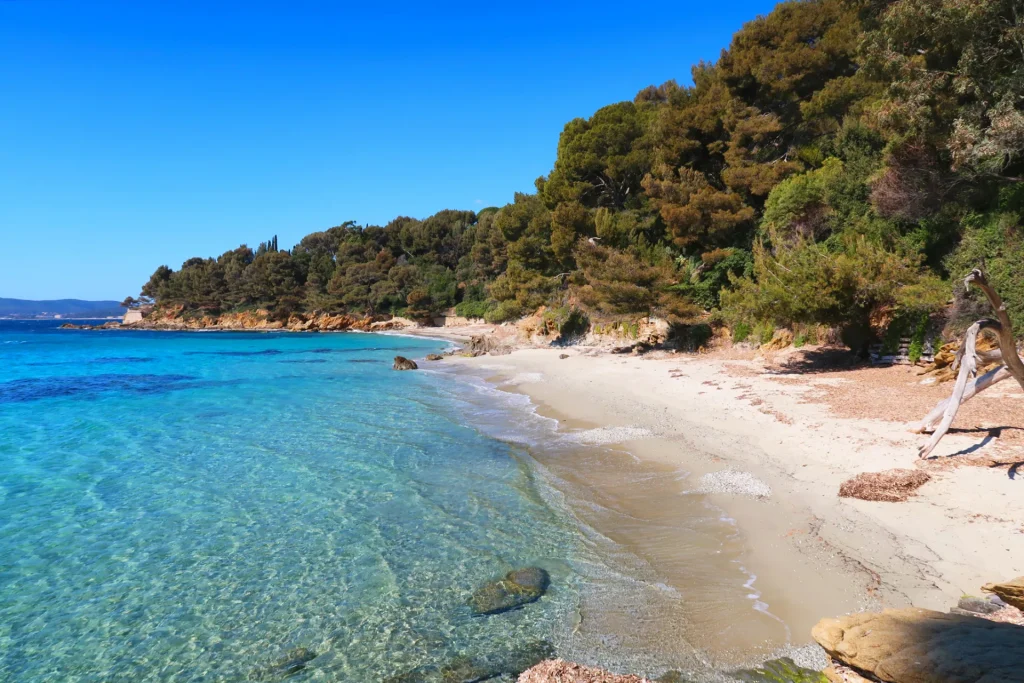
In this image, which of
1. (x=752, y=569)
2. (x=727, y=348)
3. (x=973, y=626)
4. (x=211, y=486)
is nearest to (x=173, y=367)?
(x=211, y=486)

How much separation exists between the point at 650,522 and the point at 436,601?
10.0 ft

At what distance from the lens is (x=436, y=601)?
18.6 ft

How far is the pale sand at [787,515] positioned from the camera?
16.5ft

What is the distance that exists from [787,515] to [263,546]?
6650mm

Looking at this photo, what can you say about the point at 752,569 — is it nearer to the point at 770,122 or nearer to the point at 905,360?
the point at 905,360

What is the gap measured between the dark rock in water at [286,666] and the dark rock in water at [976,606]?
211 inches

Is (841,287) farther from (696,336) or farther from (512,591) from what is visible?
(512,591)

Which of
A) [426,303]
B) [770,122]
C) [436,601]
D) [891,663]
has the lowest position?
[436,601]

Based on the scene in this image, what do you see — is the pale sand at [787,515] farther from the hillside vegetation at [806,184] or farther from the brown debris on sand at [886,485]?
the hillside vegetation at [806,184]

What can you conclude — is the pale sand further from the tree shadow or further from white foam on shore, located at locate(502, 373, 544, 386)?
white foam on shore, located at locate(502, 373, 544, 386)

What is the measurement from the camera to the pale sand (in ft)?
16.5

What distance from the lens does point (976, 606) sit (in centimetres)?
436

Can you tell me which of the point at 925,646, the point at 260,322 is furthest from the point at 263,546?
the point at 260,322

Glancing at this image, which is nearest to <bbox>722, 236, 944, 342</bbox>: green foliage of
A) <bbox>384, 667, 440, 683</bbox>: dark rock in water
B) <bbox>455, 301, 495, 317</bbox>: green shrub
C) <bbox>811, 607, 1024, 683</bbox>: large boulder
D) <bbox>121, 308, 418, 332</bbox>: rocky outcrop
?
<bbox>811, 607, 1024, 683</bbox>: large boulder
